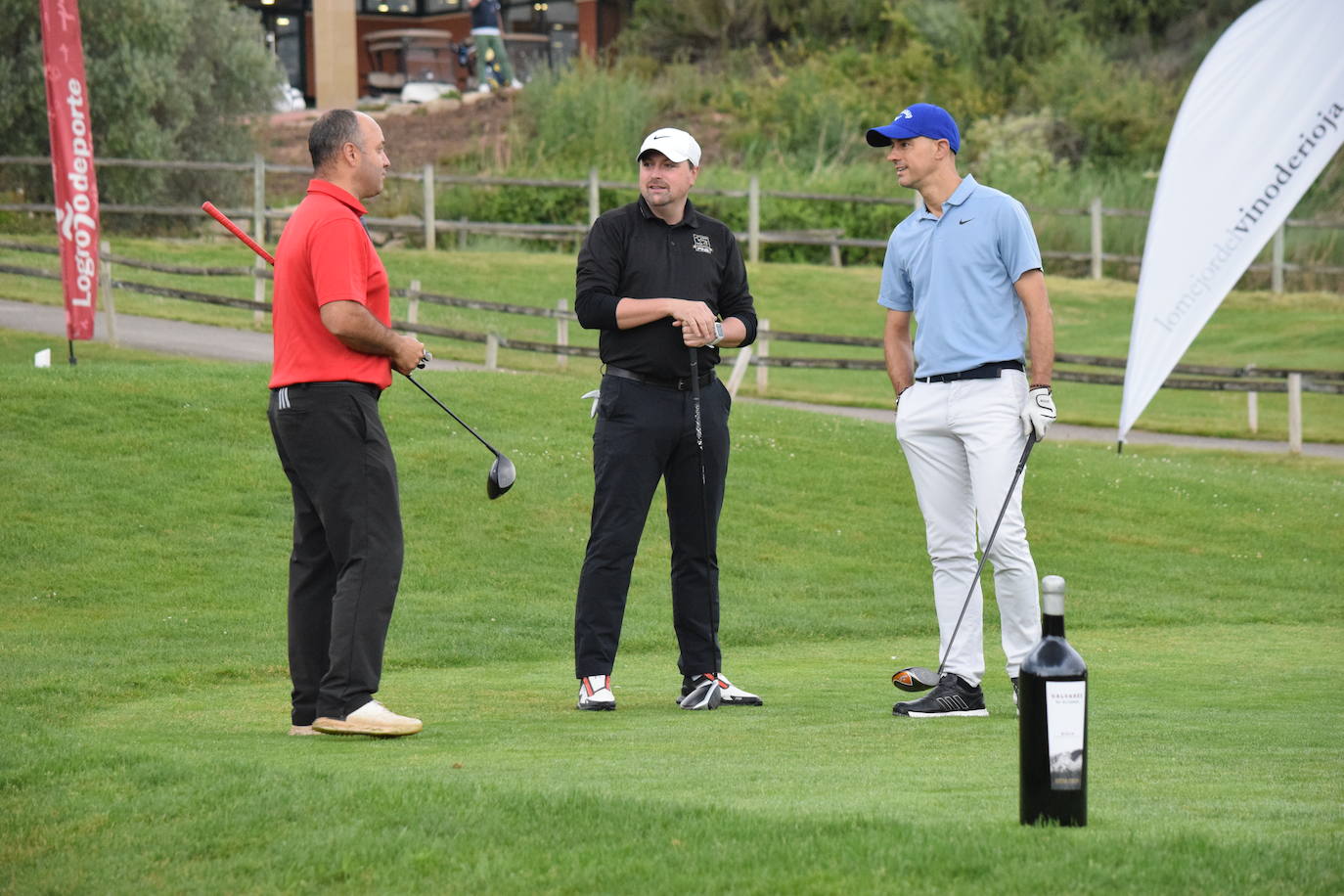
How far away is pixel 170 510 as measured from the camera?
43.9 ft

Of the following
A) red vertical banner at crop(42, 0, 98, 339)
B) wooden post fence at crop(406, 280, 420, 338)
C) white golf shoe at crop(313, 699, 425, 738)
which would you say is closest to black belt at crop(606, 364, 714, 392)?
white golf shoe at crop(313, 699, 425, 738)

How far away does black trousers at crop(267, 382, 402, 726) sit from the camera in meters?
6.14

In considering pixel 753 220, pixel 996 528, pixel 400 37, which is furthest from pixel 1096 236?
pixel 996 528

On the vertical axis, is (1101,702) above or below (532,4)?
below

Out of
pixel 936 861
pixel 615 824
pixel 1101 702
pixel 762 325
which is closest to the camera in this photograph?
pixel 936 861

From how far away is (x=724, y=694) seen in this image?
7262 mm

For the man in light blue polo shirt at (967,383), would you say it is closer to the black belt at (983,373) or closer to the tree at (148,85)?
the black belt at (983,373)

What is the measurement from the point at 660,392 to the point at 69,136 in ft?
39.9

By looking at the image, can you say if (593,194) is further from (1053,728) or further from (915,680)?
(1053,728)

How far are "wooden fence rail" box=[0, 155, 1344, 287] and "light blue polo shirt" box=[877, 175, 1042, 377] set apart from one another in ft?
91.6

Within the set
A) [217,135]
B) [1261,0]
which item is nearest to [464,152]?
[217,135]

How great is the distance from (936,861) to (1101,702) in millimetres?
3469

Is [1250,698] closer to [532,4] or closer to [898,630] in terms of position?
[898,630]

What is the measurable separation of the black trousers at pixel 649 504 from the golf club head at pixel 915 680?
2.55 feet
